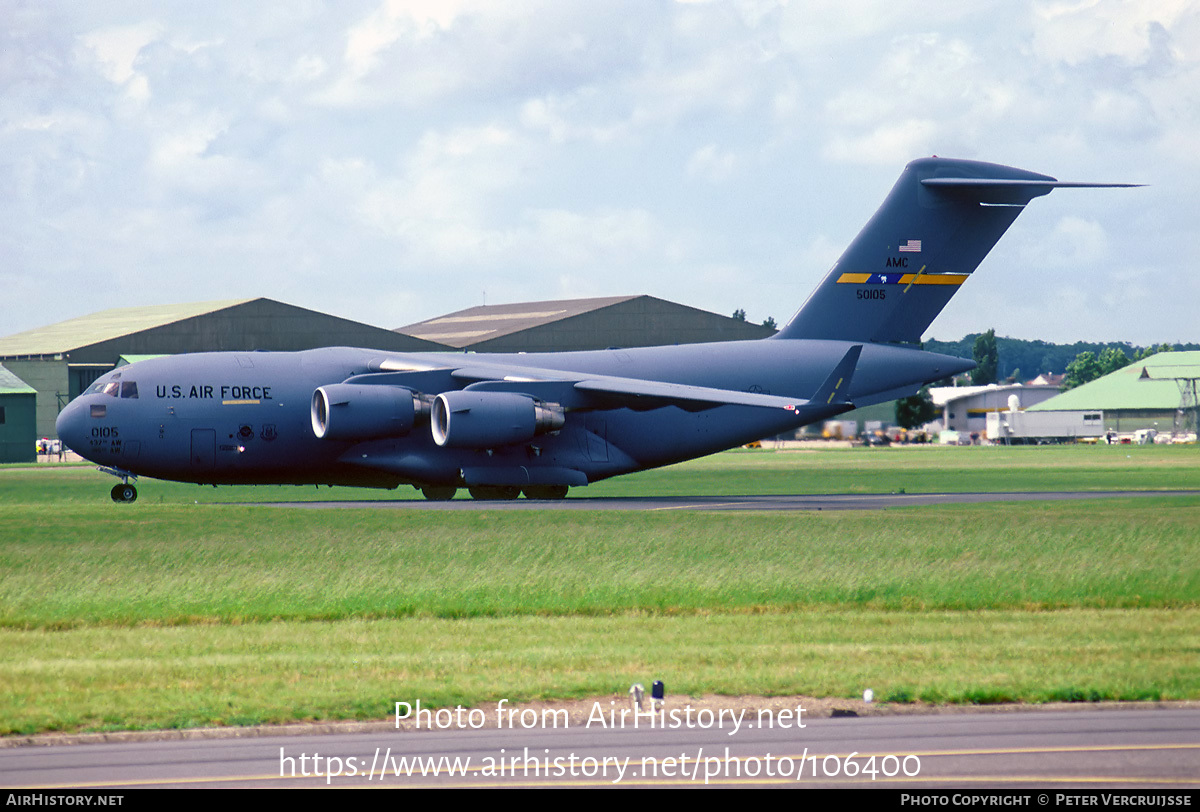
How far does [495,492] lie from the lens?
37438 millimetres

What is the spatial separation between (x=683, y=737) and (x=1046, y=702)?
11.9ft

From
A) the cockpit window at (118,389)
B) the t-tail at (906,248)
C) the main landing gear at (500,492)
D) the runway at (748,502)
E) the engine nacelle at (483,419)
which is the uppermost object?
the t-tail at (906,248)

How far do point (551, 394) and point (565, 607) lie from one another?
54.6 feet

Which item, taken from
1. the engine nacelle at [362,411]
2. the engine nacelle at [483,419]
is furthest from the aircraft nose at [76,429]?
the engine nacelle at [483,419]

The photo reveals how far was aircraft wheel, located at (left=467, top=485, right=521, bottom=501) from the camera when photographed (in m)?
36.6

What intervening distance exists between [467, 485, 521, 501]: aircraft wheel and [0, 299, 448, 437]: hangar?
45674 mm

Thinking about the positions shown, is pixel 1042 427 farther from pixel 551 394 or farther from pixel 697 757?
pixel 697 757

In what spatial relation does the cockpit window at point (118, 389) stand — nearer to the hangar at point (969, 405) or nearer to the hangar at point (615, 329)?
the hangar at point (615, 329)

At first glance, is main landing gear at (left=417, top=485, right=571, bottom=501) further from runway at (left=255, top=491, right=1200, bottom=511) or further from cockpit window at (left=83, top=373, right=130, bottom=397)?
cockpit window at (left=83, top=373, right=130, bottom=397)

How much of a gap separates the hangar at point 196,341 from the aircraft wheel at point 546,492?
45.8m

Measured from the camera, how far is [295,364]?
35750 millimetres

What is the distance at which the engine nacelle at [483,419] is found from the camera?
3394 cm

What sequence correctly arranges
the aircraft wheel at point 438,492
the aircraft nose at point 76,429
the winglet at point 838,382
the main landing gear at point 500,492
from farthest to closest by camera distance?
the aircraft wheel at point 438,492 < the main landing gear at point 500,492 < the winglet at point 838,382 < the aircraft nose at point 76,429

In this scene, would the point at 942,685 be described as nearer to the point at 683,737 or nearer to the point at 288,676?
the point at 683,737
